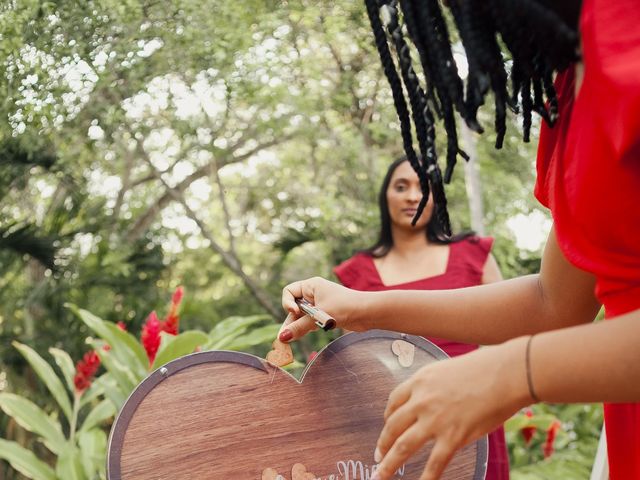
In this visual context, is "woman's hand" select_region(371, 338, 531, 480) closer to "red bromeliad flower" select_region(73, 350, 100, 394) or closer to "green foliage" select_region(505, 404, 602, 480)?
"red bromeliad flower" select_region(73, 350, 100, 394)

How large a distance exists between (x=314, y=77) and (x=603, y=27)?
3.12 metres

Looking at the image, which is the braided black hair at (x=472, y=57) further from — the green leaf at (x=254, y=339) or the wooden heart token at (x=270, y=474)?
the green leaf at (x=254, y=339)

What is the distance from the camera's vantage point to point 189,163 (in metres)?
4.47

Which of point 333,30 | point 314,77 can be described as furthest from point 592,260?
point 314,77

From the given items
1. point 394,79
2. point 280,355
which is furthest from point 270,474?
point 394,79

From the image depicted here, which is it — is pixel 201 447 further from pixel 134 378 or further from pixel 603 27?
pixel 134 378

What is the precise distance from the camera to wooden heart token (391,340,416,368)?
116 cm

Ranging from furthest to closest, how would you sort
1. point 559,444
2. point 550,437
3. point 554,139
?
point 559,444 < point 550,437 < point 554,139

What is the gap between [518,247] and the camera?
4.68 meters

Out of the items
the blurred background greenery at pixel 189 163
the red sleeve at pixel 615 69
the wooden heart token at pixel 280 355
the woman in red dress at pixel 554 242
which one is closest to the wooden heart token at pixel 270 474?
the wooden heart token at pixel 280 355

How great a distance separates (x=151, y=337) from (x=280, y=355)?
1513 millimetres

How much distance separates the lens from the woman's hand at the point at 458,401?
2.20ft

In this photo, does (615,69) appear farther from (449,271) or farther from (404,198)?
(404,198)

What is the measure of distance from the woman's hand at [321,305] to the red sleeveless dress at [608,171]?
1.10ft
